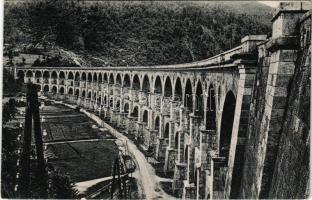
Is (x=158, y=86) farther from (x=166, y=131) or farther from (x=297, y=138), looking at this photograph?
(x=297, y=138)

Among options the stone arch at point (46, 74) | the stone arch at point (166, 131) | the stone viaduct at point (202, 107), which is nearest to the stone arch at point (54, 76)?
the stone arch at point (46, 74)

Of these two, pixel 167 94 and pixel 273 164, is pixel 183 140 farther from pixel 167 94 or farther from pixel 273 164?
pixel 273 164

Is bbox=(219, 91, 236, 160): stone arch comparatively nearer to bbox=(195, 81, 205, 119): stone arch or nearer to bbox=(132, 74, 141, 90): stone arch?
bbox=(195, 81, 205, 119): stone arch

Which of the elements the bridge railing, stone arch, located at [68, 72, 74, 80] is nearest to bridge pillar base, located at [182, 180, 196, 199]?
the bridge railing

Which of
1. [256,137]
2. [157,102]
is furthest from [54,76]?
[256,137]

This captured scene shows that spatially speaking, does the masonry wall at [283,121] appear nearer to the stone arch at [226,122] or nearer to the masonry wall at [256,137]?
the masonry wall at [256,137]

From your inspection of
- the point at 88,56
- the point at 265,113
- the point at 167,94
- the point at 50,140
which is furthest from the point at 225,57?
the point at 88,56
